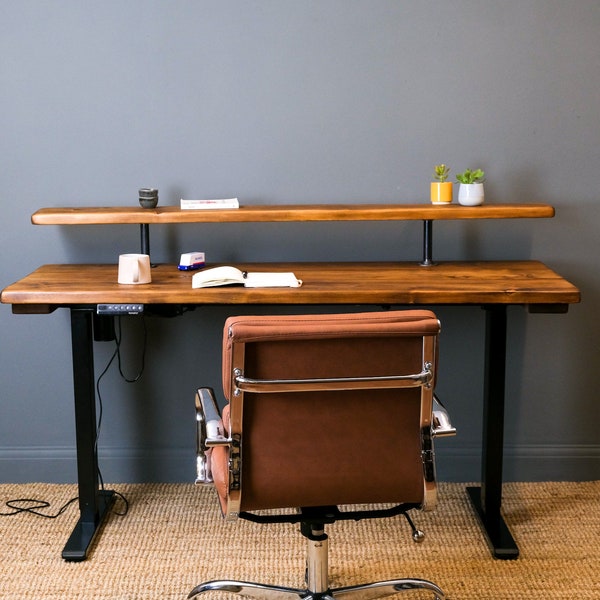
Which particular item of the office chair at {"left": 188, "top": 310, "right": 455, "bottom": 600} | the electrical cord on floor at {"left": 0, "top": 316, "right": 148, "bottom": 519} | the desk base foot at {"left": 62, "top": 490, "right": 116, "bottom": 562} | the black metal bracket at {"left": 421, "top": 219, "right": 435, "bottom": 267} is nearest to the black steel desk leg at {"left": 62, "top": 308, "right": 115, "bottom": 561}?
the desk base foot at {"left": 62, "top": 490, "right": 116, "bottom": 562}

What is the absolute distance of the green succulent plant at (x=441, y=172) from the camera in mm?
3009

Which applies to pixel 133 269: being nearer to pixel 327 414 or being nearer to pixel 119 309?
pixel 119 309

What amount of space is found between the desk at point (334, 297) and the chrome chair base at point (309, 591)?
1.82 ft

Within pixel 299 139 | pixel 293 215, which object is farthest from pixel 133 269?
pixel 299 139

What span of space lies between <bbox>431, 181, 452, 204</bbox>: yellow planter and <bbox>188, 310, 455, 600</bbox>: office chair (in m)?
1.07

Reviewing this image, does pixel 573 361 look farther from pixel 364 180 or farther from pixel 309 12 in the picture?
pixel 309 12

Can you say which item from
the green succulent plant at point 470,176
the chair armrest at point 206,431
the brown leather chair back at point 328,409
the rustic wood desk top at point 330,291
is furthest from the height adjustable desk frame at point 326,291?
the brown leather chair back at point 328,409

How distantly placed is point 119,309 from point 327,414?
886 millimetres

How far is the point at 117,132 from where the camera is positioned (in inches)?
123

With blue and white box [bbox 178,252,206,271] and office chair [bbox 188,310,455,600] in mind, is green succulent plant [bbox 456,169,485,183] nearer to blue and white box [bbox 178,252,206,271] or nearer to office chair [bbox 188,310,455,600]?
blue and white box [bbox 178,252,206,271]

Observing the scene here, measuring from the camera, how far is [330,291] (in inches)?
103

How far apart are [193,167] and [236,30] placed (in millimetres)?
483

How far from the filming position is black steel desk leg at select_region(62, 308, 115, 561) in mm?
2797

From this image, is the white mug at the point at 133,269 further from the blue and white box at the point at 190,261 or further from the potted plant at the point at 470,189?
the potted plant at the point at 470,189
